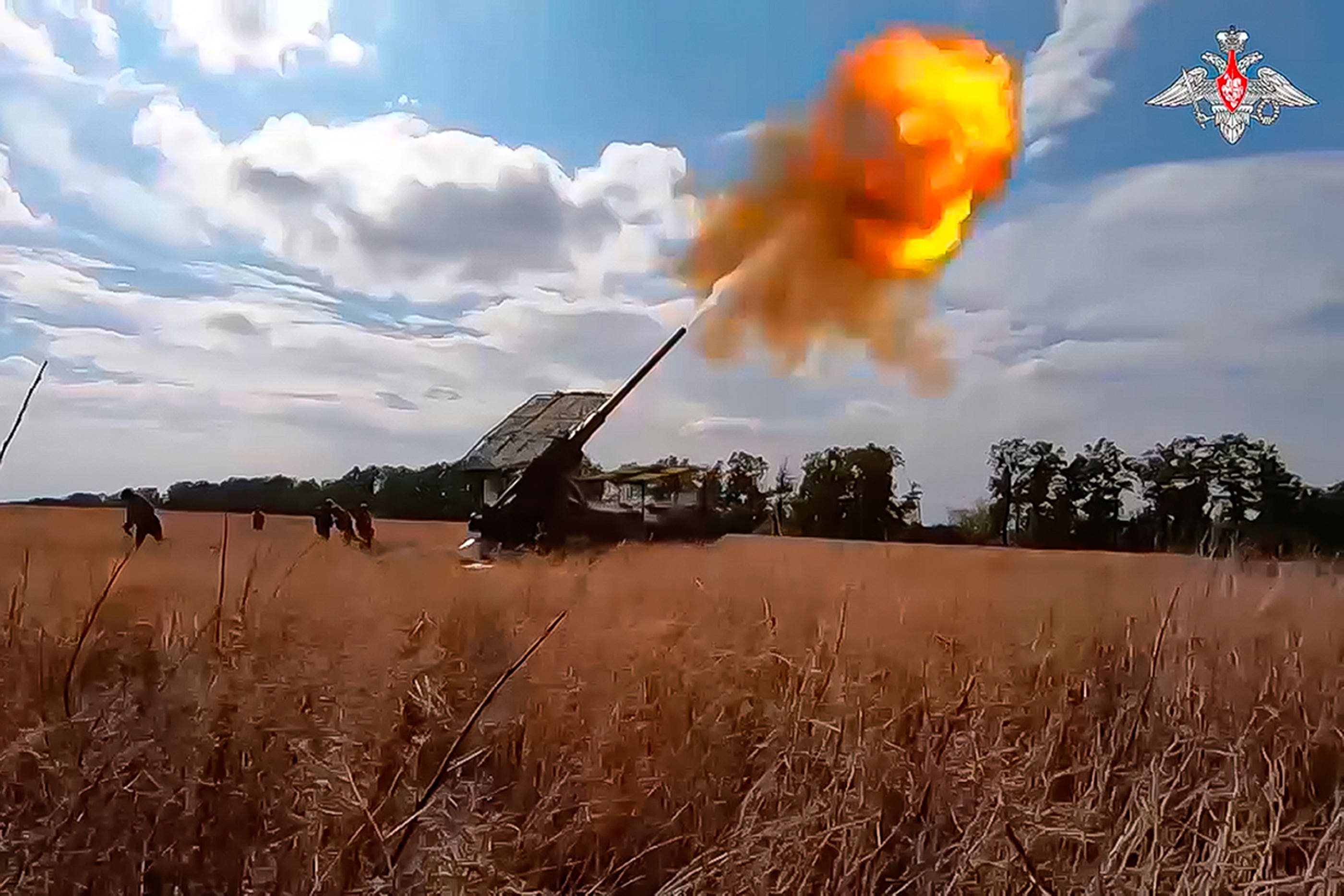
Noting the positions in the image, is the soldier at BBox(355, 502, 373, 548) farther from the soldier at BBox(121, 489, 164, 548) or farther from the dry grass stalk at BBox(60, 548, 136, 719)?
the dry grass stalk at BBox(60, 548, 136, 719)

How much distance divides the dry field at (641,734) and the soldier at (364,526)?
2.40 ft

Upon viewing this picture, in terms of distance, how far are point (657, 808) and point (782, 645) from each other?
1174mm

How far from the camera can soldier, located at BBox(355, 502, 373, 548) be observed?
20.0ft

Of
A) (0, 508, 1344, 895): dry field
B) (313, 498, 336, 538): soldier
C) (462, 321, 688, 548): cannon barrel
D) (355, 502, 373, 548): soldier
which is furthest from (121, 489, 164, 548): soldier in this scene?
(462, 321, 688, 548): cannon barrel

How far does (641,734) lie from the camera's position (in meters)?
3.90

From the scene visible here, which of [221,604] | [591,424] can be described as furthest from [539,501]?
[221,604]

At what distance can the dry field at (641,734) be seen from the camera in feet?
10.4

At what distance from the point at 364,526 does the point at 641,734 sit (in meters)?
2.99

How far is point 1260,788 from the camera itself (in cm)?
377

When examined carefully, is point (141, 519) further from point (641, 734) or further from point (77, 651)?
point (641, 734)

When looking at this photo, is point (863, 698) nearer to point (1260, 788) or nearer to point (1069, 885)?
point (1069, 885)

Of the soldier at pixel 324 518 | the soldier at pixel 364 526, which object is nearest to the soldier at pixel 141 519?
the soldier at pixel 324 518

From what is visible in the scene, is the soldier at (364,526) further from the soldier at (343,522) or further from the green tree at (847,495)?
the green tree at (847,495)

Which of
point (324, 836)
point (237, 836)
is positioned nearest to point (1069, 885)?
point (324, 836)
